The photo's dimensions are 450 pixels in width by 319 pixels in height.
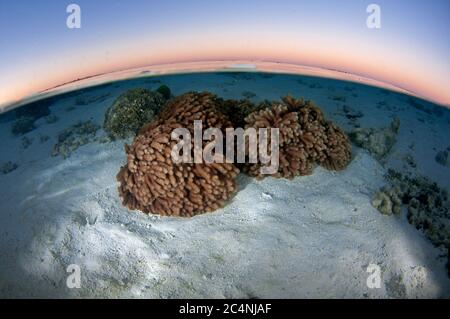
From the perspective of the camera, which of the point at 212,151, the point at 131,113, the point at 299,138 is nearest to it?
the point at 212,151

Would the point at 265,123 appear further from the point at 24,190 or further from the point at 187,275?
the point at 24,190

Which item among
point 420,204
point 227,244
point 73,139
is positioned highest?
point 73,139

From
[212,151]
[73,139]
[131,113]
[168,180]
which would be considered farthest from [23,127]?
[212,151]

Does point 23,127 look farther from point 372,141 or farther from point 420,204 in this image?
point 420,204

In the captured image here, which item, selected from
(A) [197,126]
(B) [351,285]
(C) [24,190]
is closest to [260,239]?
(B) [351,285]

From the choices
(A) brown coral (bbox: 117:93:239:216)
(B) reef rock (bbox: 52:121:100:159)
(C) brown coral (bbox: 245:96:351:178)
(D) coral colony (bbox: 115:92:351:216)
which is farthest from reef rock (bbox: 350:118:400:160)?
(B) reef rock (bbox: 52:121:100:159)

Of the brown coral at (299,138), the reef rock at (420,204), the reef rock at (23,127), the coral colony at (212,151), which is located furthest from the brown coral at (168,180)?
the reef rock at (23,127)
